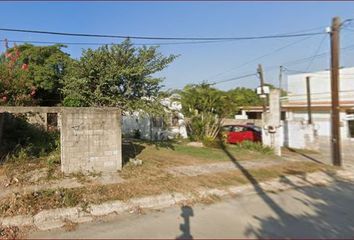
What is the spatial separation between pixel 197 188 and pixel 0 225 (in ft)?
15.4

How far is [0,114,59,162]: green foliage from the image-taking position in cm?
1120

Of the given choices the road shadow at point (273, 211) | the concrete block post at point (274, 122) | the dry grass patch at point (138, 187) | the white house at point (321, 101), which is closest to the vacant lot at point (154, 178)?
the dry grass patch at point (138, 187)

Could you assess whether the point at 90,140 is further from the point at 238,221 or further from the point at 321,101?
the point at 321,101

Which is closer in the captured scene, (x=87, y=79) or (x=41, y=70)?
(x=87, y=79)

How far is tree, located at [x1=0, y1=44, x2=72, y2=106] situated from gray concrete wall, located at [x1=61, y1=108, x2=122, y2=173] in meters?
5.86

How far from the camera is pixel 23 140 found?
13.3 meters

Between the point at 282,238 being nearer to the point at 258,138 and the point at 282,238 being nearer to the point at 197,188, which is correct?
the point at 197,188

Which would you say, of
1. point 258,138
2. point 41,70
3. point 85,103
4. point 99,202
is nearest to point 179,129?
point 258,138

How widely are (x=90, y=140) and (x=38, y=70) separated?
16.7 m

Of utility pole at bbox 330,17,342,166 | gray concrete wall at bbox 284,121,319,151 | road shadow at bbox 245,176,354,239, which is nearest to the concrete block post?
utility pole at bbox 330,17,342,166

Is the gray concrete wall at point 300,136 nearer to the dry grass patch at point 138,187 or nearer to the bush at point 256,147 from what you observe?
the bush at point 256,147

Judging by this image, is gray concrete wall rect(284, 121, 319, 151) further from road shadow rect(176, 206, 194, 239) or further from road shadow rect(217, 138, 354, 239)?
road shadow rect(176, 206, 194, 239)

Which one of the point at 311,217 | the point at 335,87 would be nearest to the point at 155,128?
the point at 335,87

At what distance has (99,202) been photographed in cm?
737
